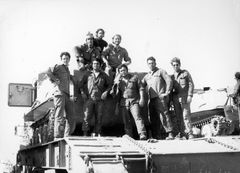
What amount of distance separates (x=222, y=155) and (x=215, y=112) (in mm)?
14003

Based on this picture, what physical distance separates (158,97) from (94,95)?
4.89 feet

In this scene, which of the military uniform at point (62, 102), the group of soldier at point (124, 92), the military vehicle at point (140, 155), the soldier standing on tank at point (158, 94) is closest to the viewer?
the military vehicle at point (140, 155)

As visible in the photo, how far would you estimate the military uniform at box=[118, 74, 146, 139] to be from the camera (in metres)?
7.85

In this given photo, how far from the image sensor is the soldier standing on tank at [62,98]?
292 inches

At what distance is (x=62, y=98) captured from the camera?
24.6 feet

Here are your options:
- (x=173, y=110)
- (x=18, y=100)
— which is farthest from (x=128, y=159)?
(x=18, y=100)

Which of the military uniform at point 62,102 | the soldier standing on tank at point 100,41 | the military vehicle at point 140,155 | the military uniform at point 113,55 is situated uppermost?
the soldier standing on tank at point 100,41

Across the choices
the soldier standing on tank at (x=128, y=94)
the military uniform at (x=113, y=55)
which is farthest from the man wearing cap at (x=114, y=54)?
the soldier standing on tank at (x=128, y=94)

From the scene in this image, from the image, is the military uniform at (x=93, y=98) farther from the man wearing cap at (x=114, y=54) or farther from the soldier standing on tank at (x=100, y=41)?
the soldier standing on tank at (x=100, y=41)

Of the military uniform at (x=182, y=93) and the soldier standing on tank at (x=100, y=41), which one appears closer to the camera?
the military uniform at (x=182, y=93)

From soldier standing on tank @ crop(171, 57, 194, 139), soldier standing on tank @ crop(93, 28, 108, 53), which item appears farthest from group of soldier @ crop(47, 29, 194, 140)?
soldier standing on tank @ crop(93, 28, 108, 53)

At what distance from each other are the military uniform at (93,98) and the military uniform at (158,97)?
110 centimetres

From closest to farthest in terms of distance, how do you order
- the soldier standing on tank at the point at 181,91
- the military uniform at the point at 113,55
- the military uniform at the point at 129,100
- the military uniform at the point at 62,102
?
the military uniform at the point at 62,102 < the military uniform at the point at 129,100 < the soldier standing on tank at the point at 181,91 < the military uniform at the point at 113,55

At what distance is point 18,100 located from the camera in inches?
442
